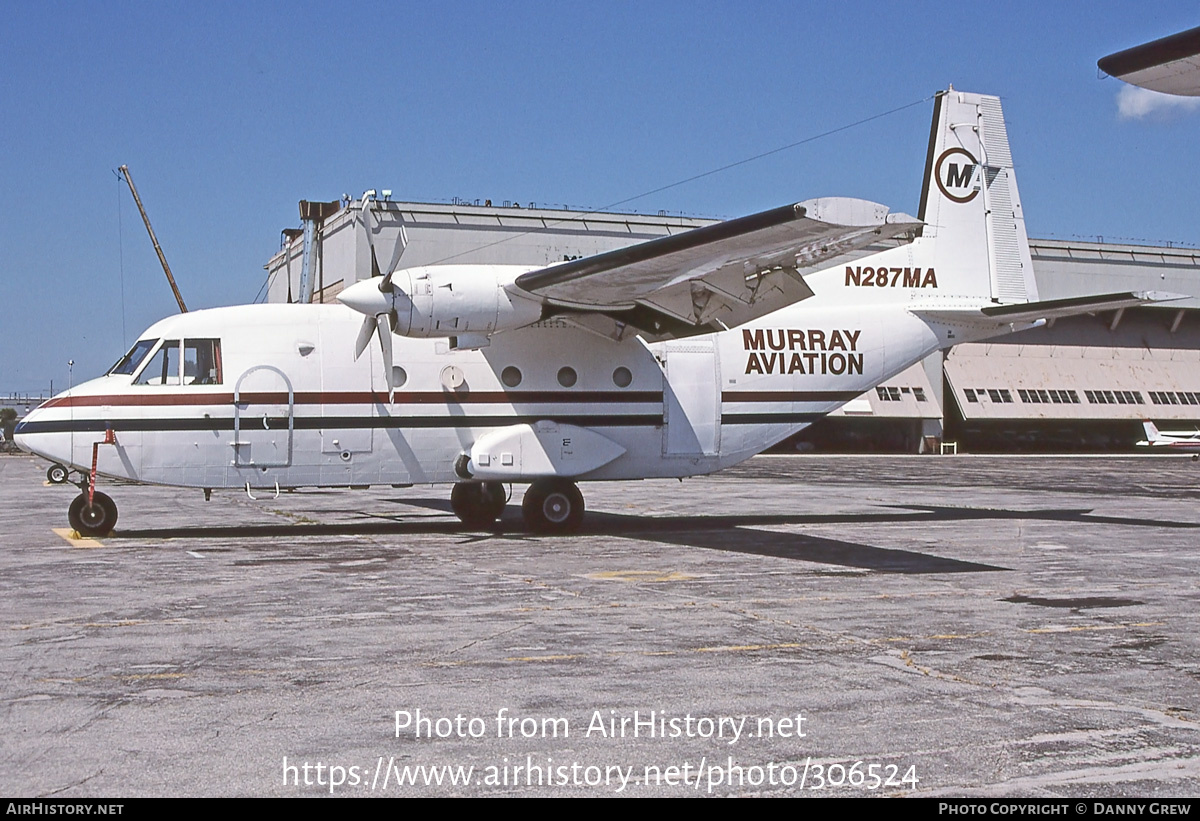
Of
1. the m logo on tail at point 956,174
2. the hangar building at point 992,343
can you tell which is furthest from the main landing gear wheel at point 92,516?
the hangar building at point 992,343

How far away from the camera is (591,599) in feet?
38.1

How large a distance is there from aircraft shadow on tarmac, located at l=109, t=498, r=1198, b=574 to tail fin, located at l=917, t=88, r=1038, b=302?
456cm

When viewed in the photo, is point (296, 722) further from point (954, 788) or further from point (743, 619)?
point (743, 619)

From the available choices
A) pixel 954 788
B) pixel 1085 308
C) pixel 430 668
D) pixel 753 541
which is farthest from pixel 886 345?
pixel 954 788

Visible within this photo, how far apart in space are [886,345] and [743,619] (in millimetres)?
11315

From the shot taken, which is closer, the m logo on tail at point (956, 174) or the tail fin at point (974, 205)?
the tail fin at point (974, 205)

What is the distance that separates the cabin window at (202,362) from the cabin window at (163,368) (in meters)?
0.16

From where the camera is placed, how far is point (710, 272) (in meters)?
16.2

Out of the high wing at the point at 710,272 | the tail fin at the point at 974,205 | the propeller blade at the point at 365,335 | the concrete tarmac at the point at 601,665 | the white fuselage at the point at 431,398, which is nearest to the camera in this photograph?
the concrete tarmac at the point at 601,665

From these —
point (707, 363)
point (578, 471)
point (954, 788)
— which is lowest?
point (954, 788)

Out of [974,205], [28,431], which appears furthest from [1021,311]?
[28,431]

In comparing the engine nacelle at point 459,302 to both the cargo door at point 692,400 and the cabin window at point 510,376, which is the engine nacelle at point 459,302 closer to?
the cabin window at point 510,376

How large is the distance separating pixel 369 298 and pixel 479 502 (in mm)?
4795

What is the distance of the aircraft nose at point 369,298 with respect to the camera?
16641 mm
